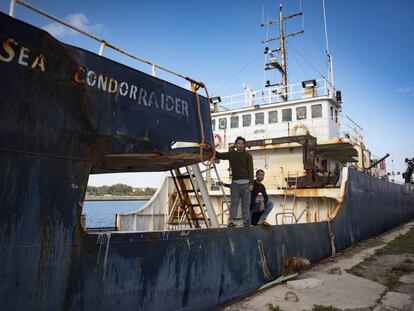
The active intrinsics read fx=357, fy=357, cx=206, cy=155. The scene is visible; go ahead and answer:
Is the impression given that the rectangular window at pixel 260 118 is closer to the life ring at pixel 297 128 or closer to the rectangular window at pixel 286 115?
the rectangular window at pixel 286 115

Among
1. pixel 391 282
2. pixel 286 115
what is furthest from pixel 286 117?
pixel 391 282

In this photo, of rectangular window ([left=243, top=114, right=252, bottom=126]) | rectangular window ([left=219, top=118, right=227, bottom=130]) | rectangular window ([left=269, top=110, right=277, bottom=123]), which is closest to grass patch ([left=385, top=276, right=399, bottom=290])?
rectangular window ([left=269, top=110, right=277, bottom=123])

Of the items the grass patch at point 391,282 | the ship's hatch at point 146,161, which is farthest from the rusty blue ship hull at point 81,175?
the grass patch at point 391,282

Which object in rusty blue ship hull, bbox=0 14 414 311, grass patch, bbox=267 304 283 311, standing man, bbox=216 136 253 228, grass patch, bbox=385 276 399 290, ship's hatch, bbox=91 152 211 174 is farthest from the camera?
grass patch, bbox=385 276 399 290

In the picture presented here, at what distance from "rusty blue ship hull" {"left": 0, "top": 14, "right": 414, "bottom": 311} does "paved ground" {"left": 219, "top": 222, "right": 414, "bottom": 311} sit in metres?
0.82

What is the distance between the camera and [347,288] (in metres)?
5.90

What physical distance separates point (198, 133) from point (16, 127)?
7.62 feet

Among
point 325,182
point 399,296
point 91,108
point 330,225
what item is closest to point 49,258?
point 91,108

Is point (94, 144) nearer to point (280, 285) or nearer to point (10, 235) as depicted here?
point (10, 235)

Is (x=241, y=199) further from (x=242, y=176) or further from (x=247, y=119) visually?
(x=247, y=119)

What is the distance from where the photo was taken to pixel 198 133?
4.75 meters

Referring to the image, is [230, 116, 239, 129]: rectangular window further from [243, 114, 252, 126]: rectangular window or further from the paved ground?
the paved ground

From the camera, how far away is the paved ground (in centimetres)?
494

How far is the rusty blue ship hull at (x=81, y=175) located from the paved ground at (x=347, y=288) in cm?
82
